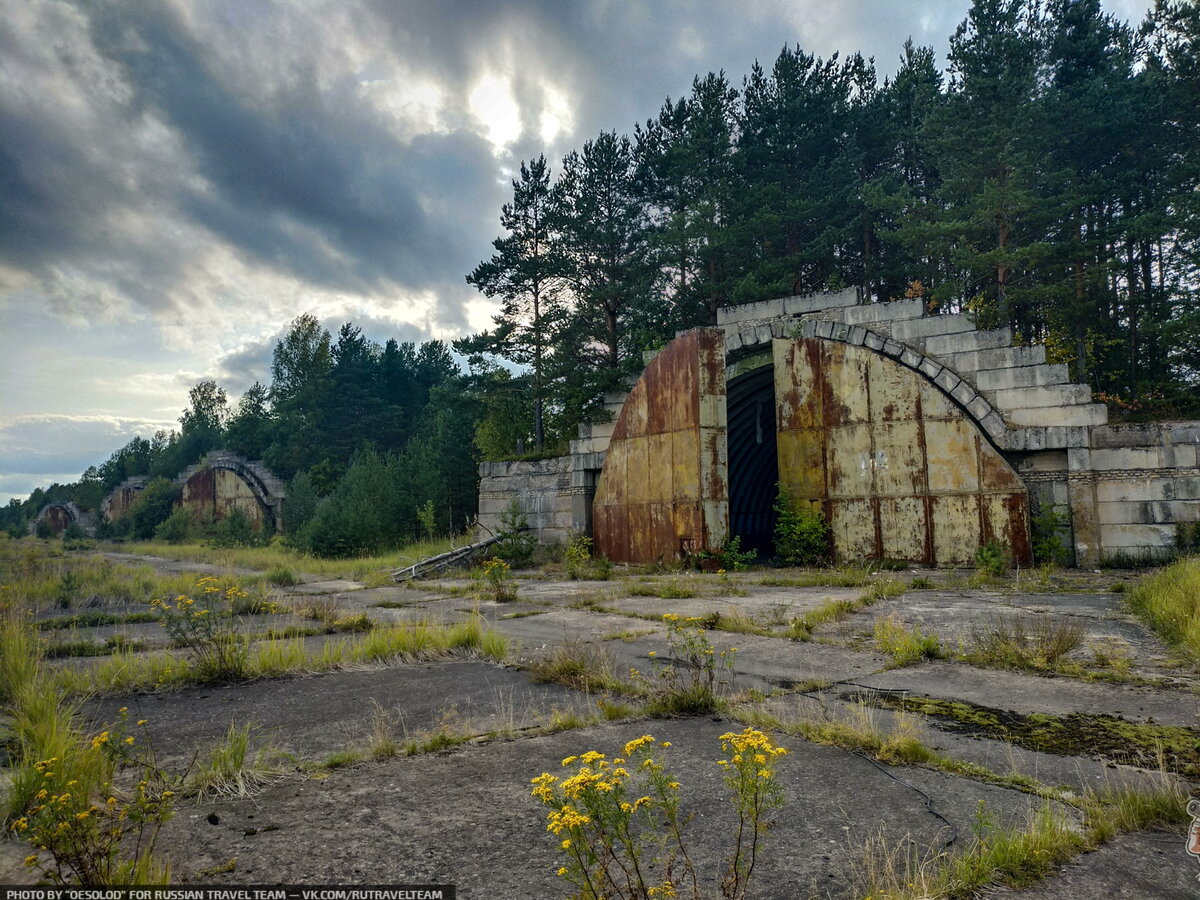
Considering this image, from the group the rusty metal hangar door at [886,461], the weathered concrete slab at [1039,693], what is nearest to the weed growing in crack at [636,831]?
the weathered concrete slab at [1039,693]

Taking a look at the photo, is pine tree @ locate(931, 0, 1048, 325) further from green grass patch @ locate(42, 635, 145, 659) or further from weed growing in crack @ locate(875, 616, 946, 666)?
green grass patch @ locate(42, 635, 145, 659)

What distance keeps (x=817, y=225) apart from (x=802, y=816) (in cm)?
2924

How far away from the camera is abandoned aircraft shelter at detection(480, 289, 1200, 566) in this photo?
13193mm

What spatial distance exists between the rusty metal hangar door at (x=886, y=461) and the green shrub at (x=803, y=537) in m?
0.28

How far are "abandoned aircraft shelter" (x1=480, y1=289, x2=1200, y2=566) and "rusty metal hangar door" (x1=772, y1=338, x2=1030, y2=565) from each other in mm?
29

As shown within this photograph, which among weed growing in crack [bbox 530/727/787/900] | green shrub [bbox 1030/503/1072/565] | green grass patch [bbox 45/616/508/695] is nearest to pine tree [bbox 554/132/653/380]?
green shrub [bbox 1030/503/1072/565]

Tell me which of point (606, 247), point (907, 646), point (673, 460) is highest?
point (606, 247)

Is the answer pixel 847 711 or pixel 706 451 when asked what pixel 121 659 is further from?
pixel 706 451

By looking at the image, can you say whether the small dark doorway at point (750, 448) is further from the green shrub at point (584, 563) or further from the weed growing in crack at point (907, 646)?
the weed growing in crack at point (907, 646)

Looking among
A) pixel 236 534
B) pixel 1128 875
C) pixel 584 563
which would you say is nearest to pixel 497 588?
pixel 584 563

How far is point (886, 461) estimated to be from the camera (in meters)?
14.7

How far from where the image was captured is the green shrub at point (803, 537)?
15.1 m

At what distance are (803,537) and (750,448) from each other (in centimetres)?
393

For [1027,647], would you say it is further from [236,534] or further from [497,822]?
[236,534]
